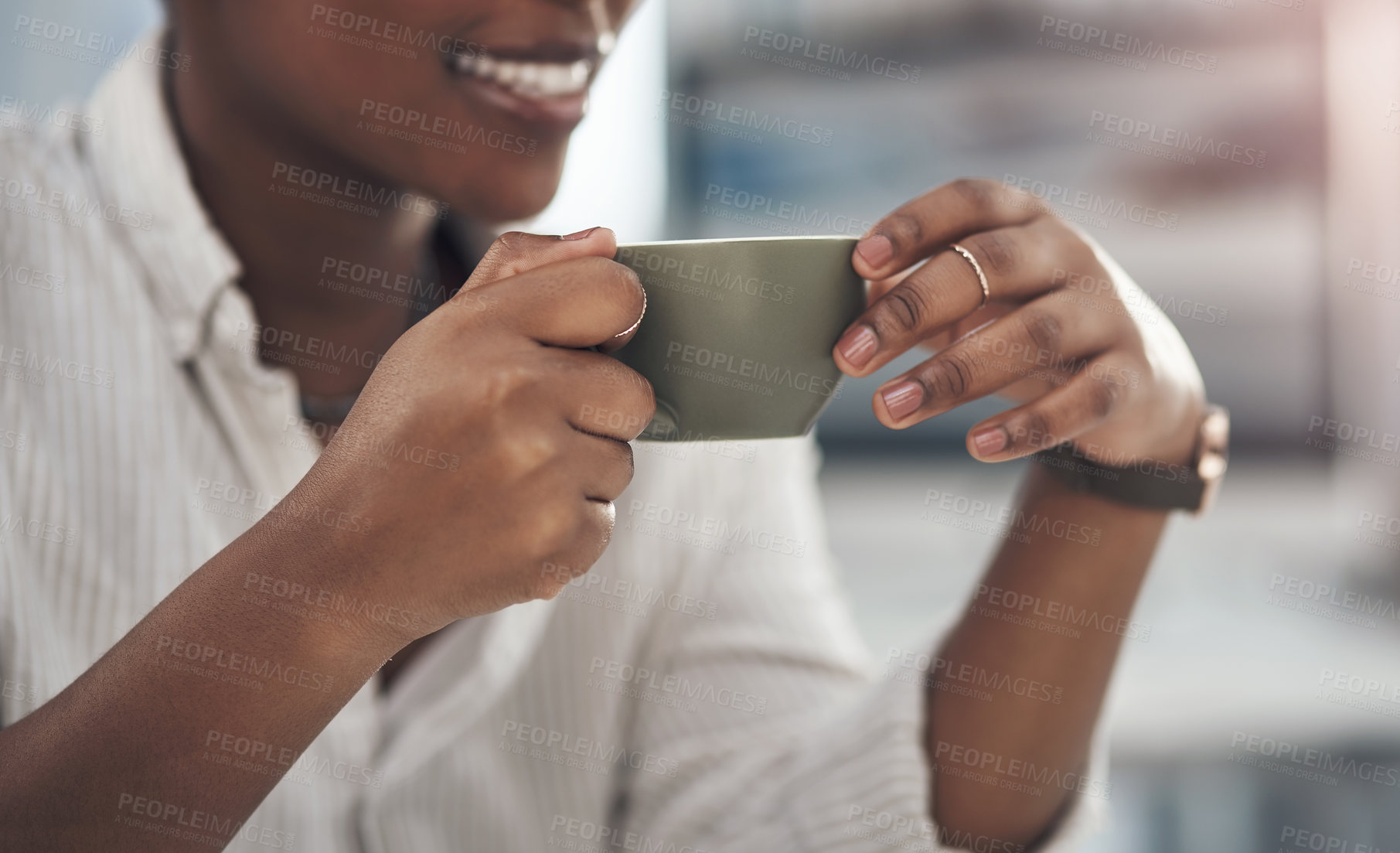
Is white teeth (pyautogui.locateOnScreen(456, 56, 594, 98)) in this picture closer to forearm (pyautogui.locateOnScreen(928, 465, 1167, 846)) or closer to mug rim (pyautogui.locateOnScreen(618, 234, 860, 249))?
mug rim (pyautogui.locateOnScreen(618, 234, 860, 249))

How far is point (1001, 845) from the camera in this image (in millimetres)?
738

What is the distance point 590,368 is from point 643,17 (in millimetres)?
1835

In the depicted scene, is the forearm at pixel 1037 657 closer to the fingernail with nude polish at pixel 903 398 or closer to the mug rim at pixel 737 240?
the fingernail with nude polish at pixel 903 398

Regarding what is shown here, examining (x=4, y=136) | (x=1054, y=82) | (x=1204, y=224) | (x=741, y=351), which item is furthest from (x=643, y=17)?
(x=741, y=351)

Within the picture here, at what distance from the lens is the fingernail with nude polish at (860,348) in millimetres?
505

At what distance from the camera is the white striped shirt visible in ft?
2.53

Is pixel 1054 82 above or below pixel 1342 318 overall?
above

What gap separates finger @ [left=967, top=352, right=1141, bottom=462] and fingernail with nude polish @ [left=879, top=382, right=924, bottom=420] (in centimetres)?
4

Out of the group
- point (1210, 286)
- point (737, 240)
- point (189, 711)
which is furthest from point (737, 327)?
point (1210, 286)

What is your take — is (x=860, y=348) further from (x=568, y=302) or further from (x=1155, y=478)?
(x=1155, y=478)

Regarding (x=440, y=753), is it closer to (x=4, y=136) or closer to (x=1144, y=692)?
(x=4, y=136)

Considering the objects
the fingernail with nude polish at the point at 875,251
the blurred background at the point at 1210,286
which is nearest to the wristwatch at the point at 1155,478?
the fingernail with nude polish at the point at 875,251

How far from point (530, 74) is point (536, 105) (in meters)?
0.03

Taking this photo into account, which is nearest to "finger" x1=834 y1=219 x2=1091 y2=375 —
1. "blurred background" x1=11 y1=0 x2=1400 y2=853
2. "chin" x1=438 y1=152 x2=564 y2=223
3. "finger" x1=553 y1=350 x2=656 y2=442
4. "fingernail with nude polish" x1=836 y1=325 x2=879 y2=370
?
"fingernail with nude polish" x1=836 y1=325 x2=879 y2=370
